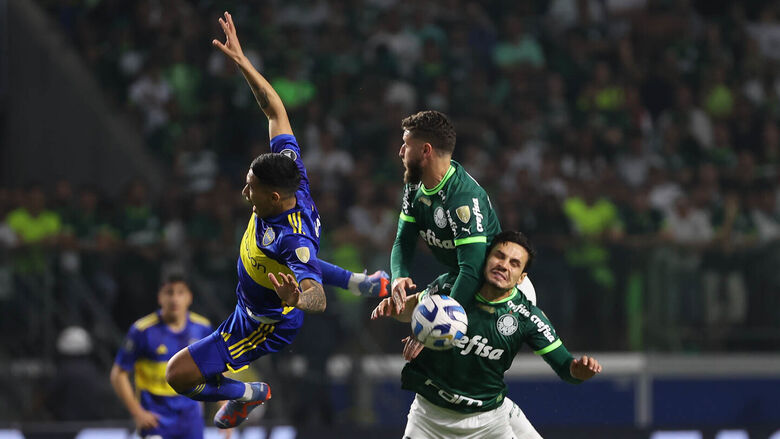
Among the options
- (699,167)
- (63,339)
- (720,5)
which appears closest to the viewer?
(63,339)

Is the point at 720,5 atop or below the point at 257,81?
atop

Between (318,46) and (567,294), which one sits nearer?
(567,294)

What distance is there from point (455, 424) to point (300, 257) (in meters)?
1.46

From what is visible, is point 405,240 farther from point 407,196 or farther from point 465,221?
point 465,221

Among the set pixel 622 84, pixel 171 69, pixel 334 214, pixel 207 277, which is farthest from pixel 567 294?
Result: pixel 171 69

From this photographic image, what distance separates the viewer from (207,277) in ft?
38.4

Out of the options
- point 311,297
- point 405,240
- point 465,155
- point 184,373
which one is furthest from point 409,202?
point 465,155

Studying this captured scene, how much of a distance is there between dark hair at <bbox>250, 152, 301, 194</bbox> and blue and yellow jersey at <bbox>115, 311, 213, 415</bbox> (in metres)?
3.44

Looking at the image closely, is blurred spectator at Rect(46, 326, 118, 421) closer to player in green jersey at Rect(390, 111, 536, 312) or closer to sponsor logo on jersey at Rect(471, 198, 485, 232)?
player in green jersey at Rect(390, 111, 536, 312)

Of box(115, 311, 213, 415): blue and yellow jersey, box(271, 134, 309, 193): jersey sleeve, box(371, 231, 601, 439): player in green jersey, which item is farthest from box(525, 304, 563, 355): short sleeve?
box(115, 311, 213, 415): blue and yellow jersey

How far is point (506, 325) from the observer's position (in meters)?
6.80

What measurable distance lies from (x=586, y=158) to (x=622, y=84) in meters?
1.72

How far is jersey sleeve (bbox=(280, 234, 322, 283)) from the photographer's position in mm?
6273

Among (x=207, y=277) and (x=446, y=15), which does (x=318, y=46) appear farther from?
(x=207, y=277)
